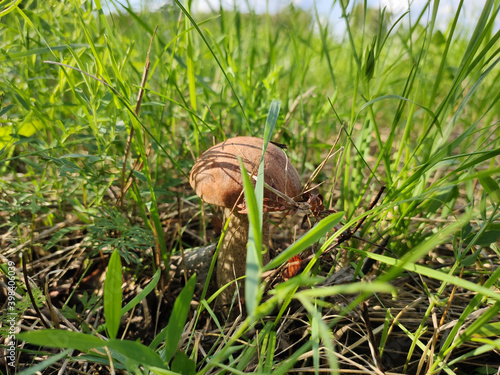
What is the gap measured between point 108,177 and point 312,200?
2.73ft

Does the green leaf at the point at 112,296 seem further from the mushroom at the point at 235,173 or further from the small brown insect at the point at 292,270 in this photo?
the small brown insect at the point at 292,270

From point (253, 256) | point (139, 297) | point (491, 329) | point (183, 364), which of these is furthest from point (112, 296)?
point (491, 329)

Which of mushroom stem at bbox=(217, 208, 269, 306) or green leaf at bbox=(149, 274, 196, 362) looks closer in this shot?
green leaf at bbox=(149, 274, 196, 362)

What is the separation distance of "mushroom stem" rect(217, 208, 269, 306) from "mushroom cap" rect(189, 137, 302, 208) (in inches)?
8.8

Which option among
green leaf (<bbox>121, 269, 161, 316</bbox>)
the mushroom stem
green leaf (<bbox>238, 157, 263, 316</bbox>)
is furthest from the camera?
the mushroom stem

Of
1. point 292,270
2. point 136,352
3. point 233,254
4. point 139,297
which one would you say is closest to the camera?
point 136,352

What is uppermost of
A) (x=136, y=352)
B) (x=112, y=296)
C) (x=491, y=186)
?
(x=491, y=186)

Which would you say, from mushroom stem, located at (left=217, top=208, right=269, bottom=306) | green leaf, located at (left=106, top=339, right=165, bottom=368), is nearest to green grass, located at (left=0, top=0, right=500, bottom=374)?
green leaf, located at (left=106, top=339, right=165, bottom=368)

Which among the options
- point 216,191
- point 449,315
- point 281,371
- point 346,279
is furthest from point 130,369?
point 449,315

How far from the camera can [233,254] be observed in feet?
4.89

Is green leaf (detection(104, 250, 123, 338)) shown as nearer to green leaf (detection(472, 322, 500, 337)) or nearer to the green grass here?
the green grass

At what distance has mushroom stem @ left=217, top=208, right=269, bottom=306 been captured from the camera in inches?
57.1

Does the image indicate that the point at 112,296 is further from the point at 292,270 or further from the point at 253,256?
the point at 292,270

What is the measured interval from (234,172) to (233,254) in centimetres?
44
